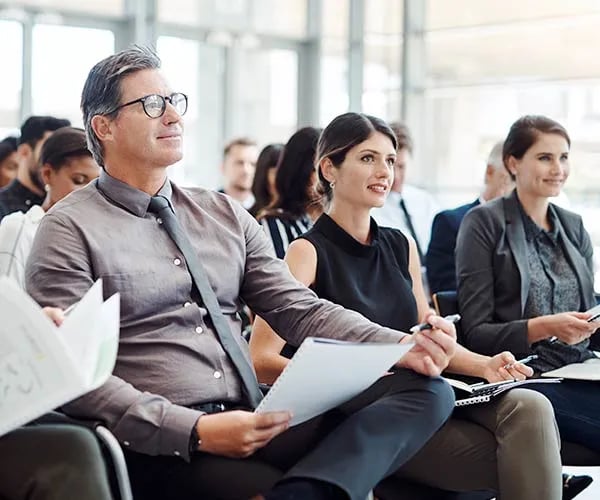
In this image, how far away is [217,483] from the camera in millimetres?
2131

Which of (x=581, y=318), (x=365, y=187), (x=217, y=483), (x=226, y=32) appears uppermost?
(x=226, y=32)

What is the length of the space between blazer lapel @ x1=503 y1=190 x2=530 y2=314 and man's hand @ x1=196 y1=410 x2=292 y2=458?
4.74 ft

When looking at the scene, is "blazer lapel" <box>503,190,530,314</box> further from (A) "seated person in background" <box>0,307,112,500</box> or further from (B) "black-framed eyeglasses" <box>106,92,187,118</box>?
(A) "seated person in background" <box>0,307,112,500</box>

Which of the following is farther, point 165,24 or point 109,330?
point 165,24

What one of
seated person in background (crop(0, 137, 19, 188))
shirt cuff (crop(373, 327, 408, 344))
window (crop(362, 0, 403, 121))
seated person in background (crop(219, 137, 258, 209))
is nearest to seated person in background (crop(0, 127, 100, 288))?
shirt cuff (crop(373, 327, 408, 344))

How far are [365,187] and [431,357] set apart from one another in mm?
898

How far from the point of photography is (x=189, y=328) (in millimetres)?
2373

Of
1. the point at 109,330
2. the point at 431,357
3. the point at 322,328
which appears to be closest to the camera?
the point at 109,330

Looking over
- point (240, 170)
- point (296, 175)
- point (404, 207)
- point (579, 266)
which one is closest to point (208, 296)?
point (579, 266)

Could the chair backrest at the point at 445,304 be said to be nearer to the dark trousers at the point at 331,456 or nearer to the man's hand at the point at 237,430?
the dark trousers at the point at 331,456

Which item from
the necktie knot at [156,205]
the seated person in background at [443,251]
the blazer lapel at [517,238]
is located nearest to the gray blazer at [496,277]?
the blazer lapel at [517,238]

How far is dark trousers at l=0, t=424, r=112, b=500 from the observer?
190 centimetres

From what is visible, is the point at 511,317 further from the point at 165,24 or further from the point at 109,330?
the point at 165,24

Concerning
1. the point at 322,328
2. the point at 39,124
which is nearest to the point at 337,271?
the point at 322,328
